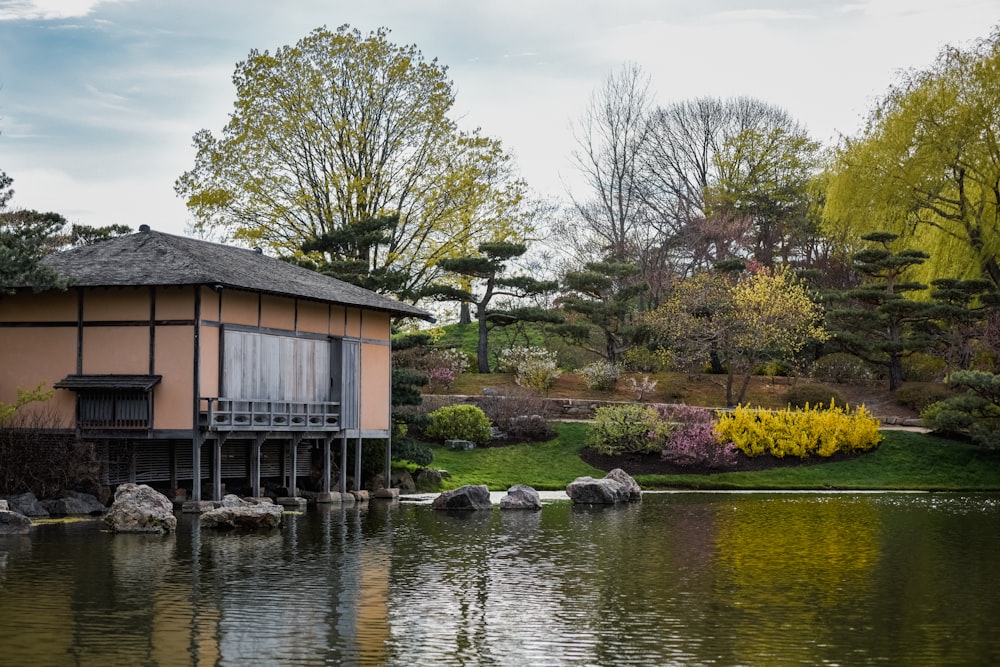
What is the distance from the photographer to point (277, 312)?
1053 inches

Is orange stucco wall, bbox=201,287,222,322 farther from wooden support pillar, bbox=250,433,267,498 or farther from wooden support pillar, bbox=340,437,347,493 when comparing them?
wooden support pillar, bbox=340,437,347,493

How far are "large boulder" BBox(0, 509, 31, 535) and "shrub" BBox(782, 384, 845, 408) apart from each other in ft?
89.3

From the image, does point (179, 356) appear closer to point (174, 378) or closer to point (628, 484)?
point (174, 378)

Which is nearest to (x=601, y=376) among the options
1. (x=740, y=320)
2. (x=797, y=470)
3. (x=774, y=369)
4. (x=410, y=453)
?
(x=740, y=320)

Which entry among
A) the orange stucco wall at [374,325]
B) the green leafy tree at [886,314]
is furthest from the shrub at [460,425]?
the green leafy tree at [886,314]

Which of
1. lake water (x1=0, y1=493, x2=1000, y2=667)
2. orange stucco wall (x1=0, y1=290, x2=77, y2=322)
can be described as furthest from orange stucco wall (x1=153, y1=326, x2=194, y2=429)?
lake water (x1=0, y1=493, x2=1000, y2=667)

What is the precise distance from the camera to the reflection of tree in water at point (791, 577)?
11.3 m

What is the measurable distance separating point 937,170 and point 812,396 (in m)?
8.46

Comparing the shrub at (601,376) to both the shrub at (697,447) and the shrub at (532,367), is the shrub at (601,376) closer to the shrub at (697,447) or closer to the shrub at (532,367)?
the shrub at (532,367)

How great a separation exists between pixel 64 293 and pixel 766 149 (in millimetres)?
39107

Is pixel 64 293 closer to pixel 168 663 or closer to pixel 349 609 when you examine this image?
pixel 349 609

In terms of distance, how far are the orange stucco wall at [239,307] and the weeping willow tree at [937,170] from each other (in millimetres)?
23873

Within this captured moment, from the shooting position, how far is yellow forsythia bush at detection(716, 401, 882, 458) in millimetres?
35875

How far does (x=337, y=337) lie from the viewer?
93.9 ft
